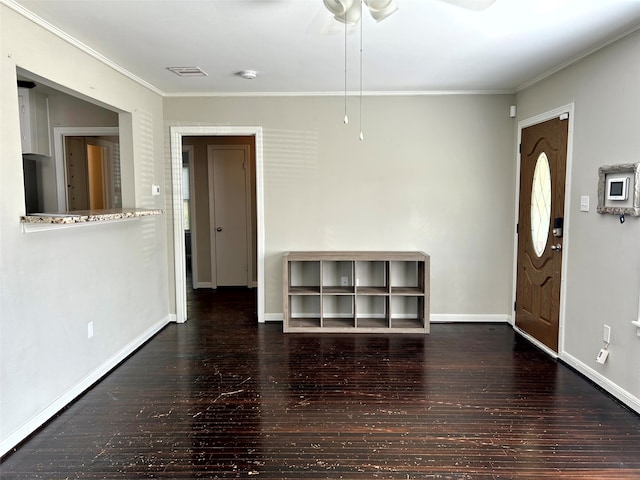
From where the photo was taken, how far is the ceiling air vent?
3.49 m

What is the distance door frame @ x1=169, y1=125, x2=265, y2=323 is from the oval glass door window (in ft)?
8.94

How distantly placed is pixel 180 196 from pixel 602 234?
3887 millimetres

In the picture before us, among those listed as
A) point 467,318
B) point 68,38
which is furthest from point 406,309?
point 68,38

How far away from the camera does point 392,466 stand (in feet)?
6.91

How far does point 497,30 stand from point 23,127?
4.15 meters

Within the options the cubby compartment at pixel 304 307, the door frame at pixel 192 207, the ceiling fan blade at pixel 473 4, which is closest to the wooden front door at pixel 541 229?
the ceiling fan blade at pixel 473 4

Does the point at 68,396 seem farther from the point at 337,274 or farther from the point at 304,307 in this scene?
the point at 337,274

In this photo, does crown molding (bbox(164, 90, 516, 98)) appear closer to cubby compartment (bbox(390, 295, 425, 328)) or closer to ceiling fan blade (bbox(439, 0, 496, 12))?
ceiling fan blade (bbox(439, 0, 496, 12))

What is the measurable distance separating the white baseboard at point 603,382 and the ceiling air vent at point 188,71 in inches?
153

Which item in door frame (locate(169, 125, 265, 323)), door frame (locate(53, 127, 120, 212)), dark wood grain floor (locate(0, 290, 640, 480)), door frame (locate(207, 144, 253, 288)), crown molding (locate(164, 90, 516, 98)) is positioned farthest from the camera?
door frame (locate(207, 144, 253, 288))

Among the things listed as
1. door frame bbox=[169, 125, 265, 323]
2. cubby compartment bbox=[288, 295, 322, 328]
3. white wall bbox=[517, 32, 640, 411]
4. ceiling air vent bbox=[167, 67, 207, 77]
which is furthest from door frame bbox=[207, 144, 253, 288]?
white wall bbox=[517, 32, 640, 411]

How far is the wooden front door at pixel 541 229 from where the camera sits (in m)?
3.49

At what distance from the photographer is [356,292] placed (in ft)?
13.8

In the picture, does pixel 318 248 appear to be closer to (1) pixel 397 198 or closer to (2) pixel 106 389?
(1) pixel 397 198
